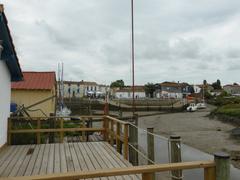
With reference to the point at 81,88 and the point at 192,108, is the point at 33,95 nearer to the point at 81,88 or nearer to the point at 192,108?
the point at 192,108

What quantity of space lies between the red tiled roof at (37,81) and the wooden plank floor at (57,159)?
32.9 feet

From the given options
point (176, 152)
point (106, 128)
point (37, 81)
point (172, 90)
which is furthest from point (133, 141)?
point (172, 90)

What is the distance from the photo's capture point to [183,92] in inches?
4333

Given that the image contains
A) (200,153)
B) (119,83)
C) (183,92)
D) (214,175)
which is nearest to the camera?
(214,175)

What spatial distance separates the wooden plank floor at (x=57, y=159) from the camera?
6371 mm

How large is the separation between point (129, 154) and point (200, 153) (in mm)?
8501

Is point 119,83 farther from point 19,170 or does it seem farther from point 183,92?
point 19,170

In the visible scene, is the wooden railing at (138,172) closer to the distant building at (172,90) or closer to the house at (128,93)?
the house at (128,93)

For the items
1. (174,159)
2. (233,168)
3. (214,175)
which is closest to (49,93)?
(233,168)

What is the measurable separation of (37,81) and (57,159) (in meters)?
13.0

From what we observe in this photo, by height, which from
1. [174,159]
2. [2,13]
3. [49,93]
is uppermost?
[2,13]

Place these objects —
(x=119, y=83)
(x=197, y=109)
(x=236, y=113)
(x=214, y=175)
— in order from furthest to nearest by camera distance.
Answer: (x=119, y=83), (x=197, y=109), (x=236, y=113), (x=214, y=175)

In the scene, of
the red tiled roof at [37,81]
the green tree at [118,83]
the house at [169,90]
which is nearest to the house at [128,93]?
the house at [169,90]

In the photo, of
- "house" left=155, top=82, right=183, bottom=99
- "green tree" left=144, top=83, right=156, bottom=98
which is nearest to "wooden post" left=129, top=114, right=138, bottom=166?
"house" left=155, top=82, right=183, bottom=99
